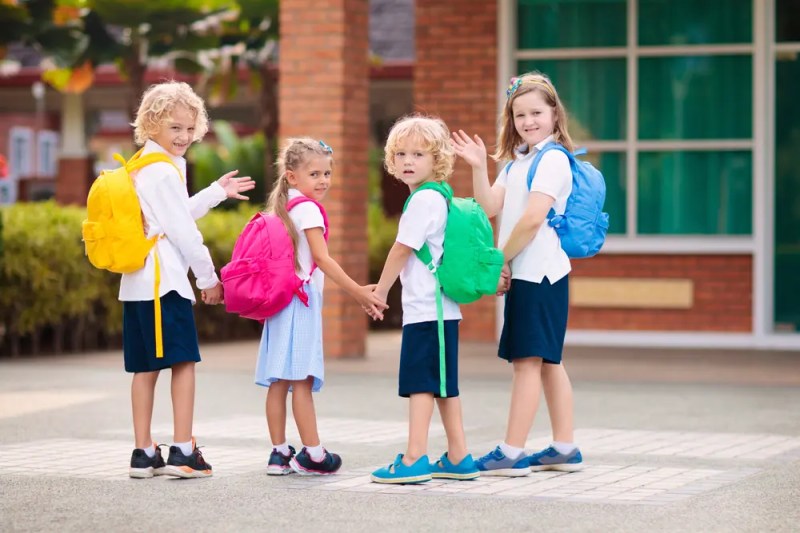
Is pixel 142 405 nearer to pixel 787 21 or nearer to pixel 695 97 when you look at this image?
pixel 695 97

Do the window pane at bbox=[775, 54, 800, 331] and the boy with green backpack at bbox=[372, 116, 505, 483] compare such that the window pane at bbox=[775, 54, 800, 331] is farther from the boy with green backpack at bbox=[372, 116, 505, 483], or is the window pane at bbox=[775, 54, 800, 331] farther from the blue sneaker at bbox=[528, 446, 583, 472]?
the boy with green backpack at bbox=[372, 116, 505, 483]

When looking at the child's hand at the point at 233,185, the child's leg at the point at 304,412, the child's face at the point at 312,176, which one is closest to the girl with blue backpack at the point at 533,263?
the child's face at the point at 312,176

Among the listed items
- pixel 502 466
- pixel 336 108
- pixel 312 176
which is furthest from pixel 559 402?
pixel 336 108

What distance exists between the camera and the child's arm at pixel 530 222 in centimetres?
743

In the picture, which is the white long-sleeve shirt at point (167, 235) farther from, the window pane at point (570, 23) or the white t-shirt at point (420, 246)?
the window pane at point (570, 23)

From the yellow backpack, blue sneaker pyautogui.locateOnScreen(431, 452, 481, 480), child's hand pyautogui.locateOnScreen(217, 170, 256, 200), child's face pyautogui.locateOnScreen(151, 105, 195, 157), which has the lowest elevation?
blue sneaker pyautogui.locateOnScreen(431, 452, 481, 480)

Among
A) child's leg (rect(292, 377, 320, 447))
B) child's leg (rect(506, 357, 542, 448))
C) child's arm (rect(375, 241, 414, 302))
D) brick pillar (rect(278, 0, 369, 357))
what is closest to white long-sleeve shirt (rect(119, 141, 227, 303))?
child's leg (rect(292, 377, 320, 447))

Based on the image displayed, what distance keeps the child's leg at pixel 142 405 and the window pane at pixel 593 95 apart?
886cm

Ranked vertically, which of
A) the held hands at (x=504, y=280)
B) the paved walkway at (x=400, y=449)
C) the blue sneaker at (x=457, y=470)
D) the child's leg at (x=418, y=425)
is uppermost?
the held hands at (x=504, y=280)

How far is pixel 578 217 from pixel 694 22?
8.46 m

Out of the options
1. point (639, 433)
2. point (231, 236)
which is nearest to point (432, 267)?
point (639, 433)

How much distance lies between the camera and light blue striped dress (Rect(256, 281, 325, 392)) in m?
7.45

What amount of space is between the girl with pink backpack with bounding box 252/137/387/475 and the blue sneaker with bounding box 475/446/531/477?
2.30ft

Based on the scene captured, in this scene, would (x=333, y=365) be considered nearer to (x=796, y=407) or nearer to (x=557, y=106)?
(x=796, y=407)
